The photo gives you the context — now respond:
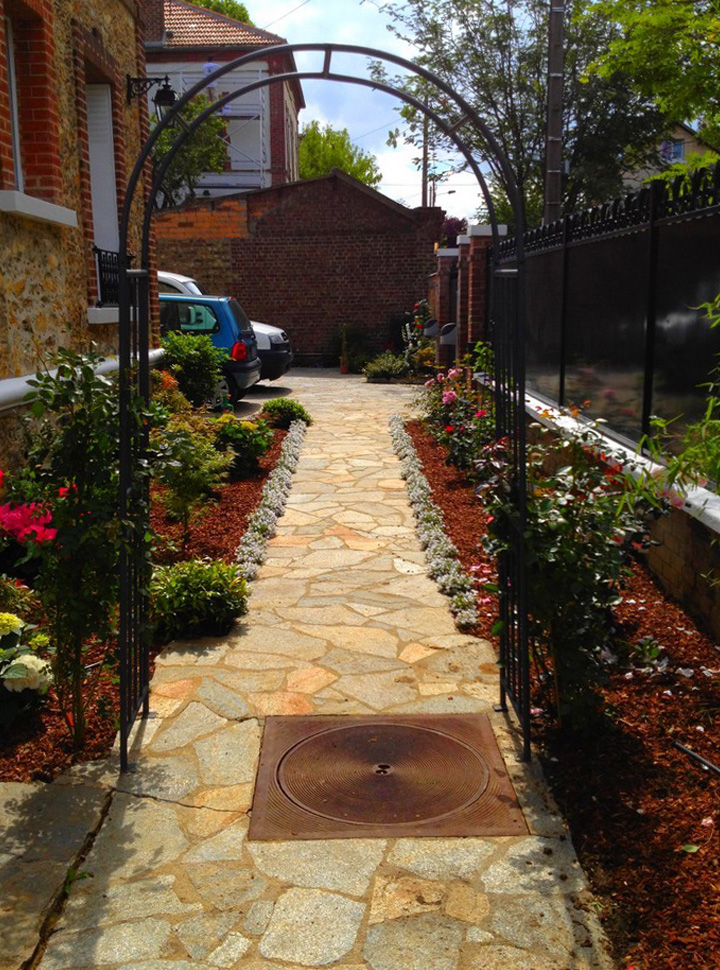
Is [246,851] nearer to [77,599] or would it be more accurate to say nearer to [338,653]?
[77,599]

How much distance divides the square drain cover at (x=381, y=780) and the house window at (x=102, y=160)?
22.5ft

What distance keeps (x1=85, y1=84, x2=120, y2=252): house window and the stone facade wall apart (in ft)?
0.93

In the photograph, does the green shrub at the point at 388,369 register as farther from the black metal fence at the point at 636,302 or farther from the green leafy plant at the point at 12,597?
the green leafy plant at the point at 12,597

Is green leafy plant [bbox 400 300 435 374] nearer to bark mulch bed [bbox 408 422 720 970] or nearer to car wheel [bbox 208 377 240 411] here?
car wheel [bbox 208 377 240 411]

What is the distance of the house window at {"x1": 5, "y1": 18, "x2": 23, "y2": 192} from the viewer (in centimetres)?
691

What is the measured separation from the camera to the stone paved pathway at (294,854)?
2.79 meters

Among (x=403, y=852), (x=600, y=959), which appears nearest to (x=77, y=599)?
(x=403, y=852)

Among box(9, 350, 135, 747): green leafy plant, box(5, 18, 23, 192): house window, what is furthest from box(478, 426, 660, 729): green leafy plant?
box(5, 18, 23, 192): house window

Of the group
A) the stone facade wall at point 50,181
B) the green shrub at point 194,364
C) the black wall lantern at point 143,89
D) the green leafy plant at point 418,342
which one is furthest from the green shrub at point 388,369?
the stone facade wall at point 50,181

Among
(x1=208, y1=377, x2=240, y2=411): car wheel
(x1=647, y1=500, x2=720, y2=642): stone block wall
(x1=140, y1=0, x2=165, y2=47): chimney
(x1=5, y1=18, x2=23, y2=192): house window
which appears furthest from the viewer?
(x1=140, y1=0, x2=165, y2=47): chimney

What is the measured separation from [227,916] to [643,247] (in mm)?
5026

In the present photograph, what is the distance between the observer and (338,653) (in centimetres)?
511

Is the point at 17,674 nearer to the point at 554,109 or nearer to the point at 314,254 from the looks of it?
the point at 554,109

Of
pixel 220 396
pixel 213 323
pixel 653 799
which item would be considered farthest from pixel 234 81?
pixel 653 799
